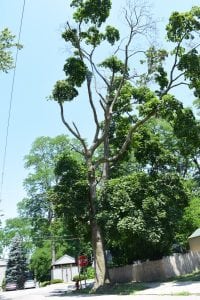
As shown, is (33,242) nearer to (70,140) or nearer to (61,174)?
(70,140)

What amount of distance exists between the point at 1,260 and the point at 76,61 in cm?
7181

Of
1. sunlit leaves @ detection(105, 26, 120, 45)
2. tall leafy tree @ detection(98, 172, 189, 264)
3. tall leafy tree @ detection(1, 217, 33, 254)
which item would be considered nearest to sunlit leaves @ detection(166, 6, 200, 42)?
sunlit leaves @ detection(105, 26, 120, 45)

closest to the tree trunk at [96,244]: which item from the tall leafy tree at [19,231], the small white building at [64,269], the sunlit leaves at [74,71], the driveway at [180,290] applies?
the driveway at [180,290]

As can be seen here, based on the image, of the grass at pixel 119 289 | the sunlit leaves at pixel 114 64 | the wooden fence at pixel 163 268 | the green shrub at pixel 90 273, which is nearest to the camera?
the grass at pixel 119 289

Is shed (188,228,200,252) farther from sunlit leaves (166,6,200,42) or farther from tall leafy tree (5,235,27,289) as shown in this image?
tall leafy tree (5,235,27,289)

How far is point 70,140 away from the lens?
57.3 metres

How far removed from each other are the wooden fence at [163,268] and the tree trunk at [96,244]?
12.4 feet

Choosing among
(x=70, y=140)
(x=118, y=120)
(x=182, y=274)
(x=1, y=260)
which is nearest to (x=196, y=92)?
(x=118, y=120)

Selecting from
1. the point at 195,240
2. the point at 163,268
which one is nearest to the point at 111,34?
the point at 163,268

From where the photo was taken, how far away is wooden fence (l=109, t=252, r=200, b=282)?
26547mm

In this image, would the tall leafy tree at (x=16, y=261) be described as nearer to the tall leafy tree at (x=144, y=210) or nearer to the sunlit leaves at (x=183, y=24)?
the tall leafy tree at (x=144, y=210)

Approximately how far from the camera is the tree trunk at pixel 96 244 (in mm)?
24500

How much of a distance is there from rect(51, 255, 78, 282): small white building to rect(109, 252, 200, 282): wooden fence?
2191 cm

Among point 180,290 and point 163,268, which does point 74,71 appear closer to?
point 163,268
